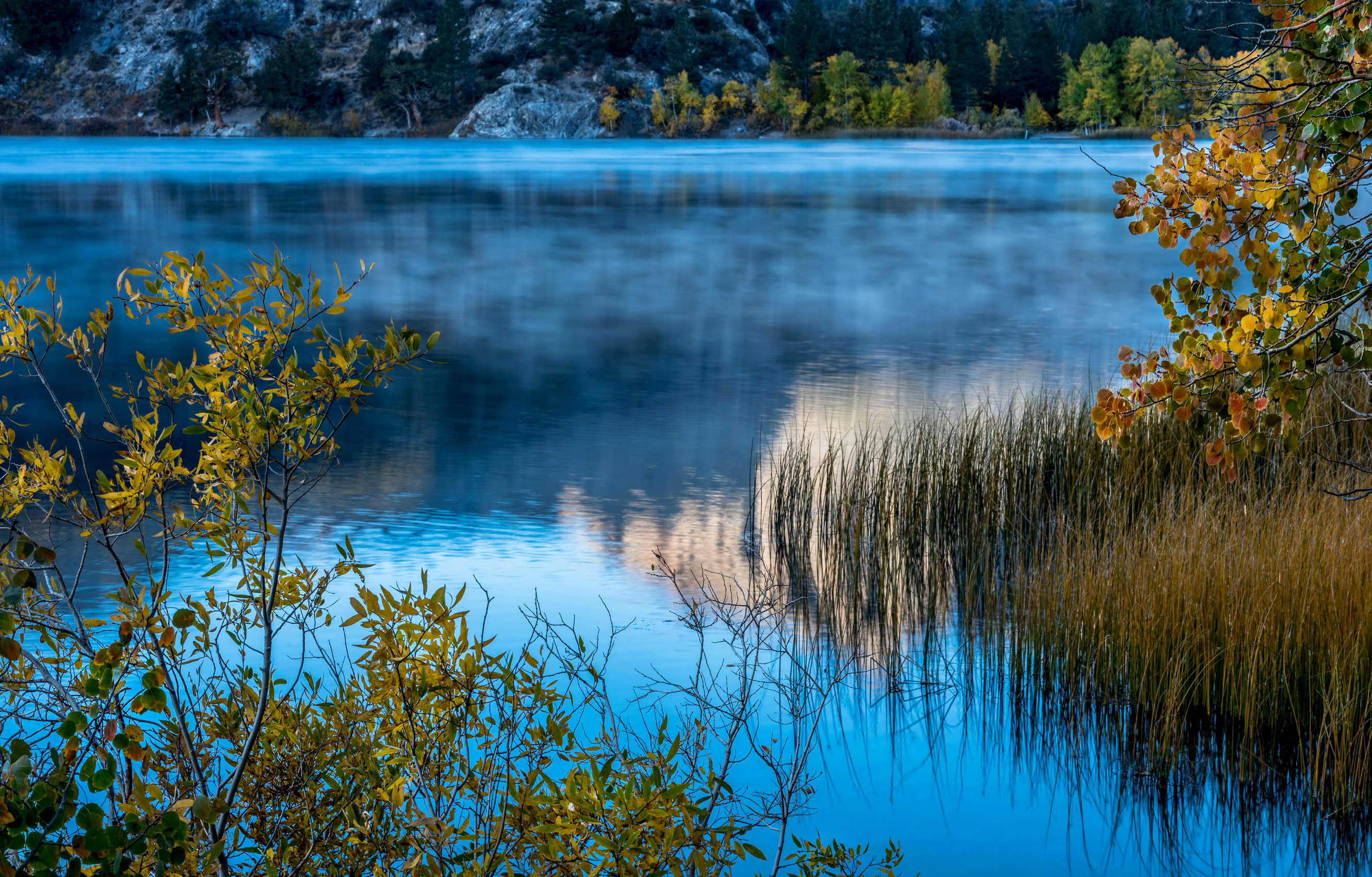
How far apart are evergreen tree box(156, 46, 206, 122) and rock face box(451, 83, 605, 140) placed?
31.3 meters

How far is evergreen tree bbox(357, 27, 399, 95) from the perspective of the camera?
143 m

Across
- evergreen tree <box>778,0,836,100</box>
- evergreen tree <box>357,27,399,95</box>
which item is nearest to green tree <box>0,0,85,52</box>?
evergreen tree <box>357,27,399,95</box>

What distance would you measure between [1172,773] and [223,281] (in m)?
4.15

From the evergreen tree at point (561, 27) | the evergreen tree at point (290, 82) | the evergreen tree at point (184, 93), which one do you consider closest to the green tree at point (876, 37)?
the evergreen tree at point (561, 27)

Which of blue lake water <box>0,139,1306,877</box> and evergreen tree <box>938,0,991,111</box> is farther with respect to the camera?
evergreen tree <box>938,0,991,111</box>

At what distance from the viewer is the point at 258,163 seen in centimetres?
7312

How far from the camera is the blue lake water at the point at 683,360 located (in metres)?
5.48

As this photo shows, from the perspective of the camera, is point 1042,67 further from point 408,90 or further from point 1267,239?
point 1267,239

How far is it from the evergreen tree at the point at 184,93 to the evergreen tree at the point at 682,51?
5331 centimetres

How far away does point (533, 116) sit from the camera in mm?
131625

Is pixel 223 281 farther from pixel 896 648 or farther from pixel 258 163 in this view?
pixel 258 163

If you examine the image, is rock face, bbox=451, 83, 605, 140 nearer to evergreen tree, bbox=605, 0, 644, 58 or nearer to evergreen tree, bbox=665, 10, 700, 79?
evergreen tree, bbox=665, 10, 700, 79

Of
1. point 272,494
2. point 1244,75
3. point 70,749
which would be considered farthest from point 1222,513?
point 70,749

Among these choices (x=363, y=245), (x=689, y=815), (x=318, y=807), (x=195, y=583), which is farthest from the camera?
(x=363, y=245)
